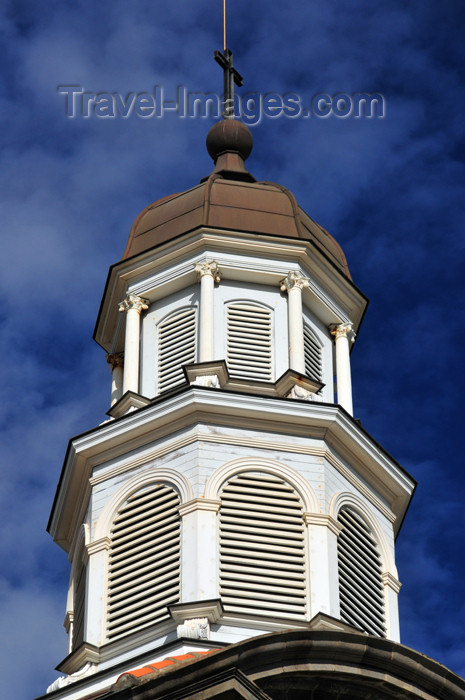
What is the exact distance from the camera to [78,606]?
1340 inches

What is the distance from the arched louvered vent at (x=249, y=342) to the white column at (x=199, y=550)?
152 inches

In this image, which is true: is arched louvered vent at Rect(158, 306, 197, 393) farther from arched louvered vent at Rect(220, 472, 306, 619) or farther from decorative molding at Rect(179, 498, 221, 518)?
decorative molding at Rect(179, 498, 221, 518)

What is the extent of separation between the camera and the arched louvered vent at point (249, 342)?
116ft

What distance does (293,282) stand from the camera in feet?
121

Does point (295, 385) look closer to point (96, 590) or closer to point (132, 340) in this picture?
point (132, 340)

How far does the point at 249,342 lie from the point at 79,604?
6.01m

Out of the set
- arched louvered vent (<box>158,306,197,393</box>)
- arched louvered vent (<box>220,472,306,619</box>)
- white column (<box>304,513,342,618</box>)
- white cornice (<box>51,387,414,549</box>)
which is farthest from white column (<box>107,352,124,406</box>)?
white column (<box>304,513,342,618</box>)

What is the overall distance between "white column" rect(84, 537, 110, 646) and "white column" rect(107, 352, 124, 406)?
5267 mm

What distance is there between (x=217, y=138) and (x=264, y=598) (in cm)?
1401

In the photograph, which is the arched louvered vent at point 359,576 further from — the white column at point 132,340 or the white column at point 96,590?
the white column at point 132,340

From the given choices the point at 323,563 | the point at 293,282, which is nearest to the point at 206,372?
the point at 293,282

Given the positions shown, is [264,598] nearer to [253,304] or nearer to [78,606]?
[78,606]

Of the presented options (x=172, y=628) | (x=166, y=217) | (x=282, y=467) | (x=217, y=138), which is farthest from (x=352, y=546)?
(x=217, y=138)

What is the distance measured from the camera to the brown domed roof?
124 ft
